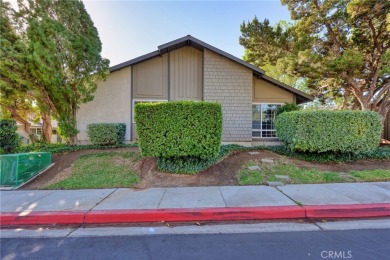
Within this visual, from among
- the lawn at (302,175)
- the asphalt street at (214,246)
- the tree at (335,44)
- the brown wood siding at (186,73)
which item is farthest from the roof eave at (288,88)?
the asphalt street at (214,246)

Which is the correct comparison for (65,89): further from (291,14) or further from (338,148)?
(291,14)

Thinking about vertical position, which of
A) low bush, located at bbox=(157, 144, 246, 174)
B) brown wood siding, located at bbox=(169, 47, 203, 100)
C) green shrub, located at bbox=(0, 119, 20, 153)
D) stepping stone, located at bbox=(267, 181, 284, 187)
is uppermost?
brown wood siding, located at bbox=(169, 47, 203, 100)

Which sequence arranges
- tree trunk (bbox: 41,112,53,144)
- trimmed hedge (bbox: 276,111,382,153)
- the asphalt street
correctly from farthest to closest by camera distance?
tree trunk (bbox: 41,112,53,144) < trimmed hedge (bbox: 276,111,382,153) < the asphalt street

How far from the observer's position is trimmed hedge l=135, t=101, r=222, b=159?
6.15m

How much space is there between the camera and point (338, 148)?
7.12m

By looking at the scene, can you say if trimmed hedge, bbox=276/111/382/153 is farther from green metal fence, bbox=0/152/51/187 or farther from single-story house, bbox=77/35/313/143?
green metal fence, bbox=0/152/51/187

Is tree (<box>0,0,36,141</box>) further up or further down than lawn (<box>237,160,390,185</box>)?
further up

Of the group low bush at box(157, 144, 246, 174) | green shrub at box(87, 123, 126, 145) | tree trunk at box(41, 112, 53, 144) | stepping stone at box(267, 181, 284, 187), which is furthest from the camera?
tree trunk at box(41, 112, 53, 144)

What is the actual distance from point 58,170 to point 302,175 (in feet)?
28.3

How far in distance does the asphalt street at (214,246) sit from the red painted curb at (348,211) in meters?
0.55

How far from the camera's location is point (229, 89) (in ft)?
36.2

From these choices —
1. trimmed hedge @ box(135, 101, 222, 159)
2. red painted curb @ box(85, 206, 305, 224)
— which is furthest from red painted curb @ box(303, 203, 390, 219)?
trimmed hedge @ box(135, 101, 222, 159)

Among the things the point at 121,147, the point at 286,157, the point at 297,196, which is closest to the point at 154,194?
the point at 297,196

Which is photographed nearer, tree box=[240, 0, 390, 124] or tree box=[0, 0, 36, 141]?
tree box=[0, 0, 36, 141]
